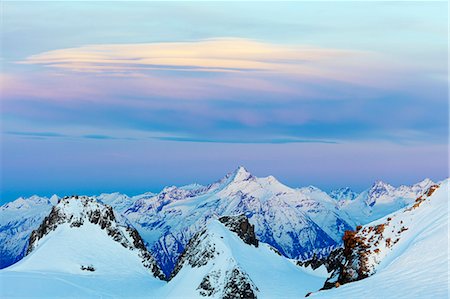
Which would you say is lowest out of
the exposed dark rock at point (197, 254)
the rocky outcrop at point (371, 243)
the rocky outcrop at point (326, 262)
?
the rocky outcrop at point (326, 262)

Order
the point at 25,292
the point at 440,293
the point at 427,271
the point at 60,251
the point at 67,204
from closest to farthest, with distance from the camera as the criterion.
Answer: the point at 440,293 → the point at 427,271 → the point at 25,292 → the point at 60,251 → the point at 67,204

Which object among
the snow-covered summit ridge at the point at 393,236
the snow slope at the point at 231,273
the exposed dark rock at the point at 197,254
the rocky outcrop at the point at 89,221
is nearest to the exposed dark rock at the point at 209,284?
the snow slope at the point at 231,273

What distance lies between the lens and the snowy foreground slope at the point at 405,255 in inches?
1590

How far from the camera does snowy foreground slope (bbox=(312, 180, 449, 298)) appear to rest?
40.4m

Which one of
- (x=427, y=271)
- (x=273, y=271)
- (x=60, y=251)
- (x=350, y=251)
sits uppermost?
(x=427, y=271)

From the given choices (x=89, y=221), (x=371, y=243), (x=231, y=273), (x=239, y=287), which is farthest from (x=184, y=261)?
(x=371, y=243)

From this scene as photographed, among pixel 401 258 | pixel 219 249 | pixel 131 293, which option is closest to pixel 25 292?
pixel 131 293

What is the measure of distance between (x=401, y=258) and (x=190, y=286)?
283 ft

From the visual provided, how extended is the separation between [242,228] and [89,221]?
120ft

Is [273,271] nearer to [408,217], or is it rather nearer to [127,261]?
[127,261]

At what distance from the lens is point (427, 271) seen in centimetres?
4216

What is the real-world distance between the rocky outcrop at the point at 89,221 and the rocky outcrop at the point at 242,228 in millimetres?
20339

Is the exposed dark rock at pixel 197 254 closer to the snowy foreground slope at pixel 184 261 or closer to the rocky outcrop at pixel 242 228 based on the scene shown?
the snowy foreground slope at pixel 184 261

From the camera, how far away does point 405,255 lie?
47.5 m
